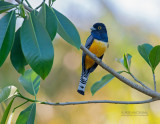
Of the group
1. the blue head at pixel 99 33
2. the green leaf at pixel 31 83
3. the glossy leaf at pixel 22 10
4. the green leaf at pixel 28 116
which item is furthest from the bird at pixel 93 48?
the glossy leaf at pixel 22 10

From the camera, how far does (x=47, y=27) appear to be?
165cm

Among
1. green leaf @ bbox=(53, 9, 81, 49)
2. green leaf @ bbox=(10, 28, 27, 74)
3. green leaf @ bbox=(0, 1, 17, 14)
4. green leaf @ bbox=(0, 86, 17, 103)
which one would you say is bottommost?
green leaf @ bbox=(0, 86, 17, 103)

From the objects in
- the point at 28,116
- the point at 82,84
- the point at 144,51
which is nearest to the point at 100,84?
the point at 144,51

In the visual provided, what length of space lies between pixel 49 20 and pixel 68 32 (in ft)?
0.51

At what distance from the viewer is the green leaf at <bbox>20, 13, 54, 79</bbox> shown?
4.83 ft

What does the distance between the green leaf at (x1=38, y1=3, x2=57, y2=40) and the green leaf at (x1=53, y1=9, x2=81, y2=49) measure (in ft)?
0.42

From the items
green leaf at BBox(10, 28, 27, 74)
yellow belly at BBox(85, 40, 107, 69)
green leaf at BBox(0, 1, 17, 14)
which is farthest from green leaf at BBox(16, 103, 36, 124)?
yellow belly at BBox(85, 40, 107, 69)

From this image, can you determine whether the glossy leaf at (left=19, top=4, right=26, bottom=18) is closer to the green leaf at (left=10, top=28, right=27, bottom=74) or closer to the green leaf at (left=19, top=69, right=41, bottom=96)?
the green leaf at (left=10, top=28, right=27, bottom=74)

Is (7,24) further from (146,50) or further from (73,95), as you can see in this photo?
(73,95)

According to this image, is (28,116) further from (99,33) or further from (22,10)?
(99,33)

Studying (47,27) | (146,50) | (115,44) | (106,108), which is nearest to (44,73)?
(47,27)

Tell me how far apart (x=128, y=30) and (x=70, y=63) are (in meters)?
1.82

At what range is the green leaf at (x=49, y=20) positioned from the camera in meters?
1.63

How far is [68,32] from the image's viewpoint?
5.75ft
